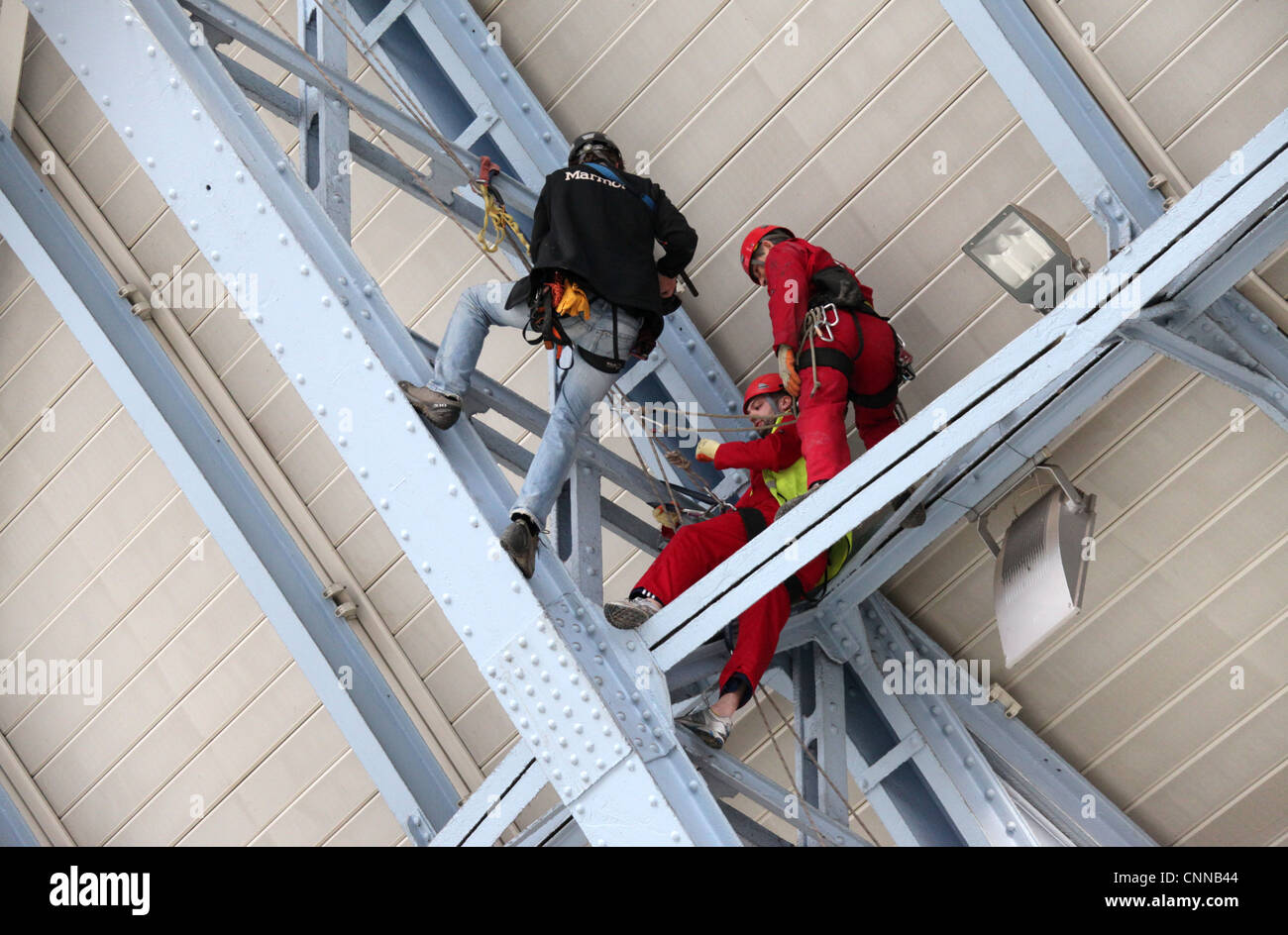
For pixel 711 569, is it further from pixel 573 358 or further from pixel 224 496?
pixel 224 496

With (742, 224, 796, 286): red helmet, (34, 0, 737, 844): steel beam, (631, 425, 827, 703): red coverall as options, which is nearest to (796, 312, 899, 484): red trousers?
(631, 425, 827, 703): red coverall

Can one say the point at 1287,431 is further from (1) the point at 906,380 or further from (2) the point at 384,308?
(2) the point at 384,308

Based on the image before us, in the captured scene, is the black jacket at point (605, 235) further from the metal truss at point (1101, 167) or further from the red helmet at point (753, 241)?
the metal truss at point (1101, 167)

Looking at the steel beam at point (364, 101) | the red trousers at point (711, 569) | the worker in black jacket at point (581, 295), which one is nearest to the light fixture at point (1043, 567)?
the red trousers at point (711, 569)

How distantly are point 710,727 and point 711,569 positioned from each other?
719 mm

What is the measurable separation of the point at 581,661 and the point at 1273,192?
10.3 ft

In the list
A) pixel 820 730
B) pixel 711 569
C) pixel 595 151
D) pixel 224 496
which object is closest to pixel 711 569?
pixel 711 569

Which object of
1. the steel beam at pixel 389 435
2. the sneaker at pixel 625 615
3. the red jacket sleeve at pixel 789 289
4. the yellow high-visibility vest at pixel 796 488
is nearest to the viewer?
the steel beam at pixel 389 435

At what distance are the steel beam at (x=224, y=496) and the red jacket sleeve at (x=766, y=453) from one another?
2.62m

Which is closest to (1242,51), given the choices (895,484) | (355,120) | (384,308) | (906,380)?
(906,380)

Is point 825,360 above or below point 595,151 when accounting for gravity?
below

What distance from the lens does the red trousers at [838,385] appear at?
20.1 feet

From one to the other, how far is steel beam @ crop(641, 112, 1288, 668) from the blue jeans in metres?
0.80

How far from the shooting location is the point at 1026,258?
19.4 ft
